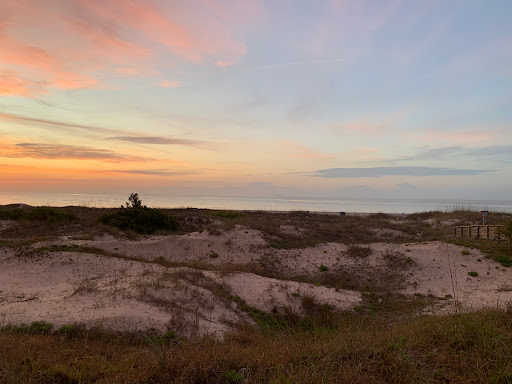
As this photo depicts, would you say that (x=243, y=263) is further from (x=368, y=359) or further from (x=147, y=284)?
(x=368, y=359)

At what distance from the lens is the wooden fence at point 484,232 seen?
1877cm

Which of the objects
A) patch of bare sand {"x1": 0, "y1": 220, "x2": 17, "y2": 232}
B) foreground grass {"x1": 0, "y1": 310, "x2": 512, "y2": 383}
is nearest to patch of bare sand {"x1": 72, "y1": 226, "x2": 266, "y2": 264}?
patch of bare sand {"x1": 0, "y1": 220, "x2": 17, "y2": 232}

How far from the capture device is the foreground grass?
169 inches

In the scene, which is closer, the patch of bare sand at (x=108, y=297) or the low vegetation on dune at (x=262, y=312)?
the low vegetation on dune at (x=262, y=312)

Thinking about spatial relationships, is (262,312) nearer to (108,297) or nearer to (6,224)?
(108,297)

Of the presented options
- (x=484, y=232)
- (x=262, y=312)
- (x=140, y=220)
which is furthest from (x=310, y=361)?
(x=140, y=220)

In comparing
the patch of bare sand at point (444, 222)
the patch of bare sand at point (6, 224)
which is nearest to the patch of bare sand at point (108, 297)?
the patch of bare sand at point (6, 224)

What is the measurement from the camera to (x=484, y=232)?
20109 millimetres

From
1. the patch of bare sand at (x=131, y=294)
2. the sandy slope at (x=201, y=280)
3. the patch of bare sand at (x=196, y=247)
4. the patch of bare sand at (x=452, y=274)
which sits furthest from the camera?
the patch of bare sand at (x=196, y=247)

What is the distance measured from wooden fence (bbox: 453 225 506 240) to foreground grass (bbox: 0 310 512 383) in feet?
52.6

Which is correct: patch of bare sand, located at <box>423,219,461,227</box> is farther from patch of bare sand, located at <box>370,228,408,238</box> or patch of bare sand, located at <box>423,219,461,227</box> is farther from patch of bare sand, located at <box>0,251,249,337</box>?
patch of bare sand, located at <box>0,251,249,337</box>

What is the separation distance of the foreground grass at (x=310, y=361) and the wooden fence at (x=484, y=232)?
1603 centimetres

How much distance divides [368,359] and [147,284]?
7410mm

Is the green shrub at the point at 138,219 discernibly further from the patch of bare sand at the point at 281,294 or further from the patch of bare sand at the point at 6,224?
the patch of bare sand at the point at 281,294
